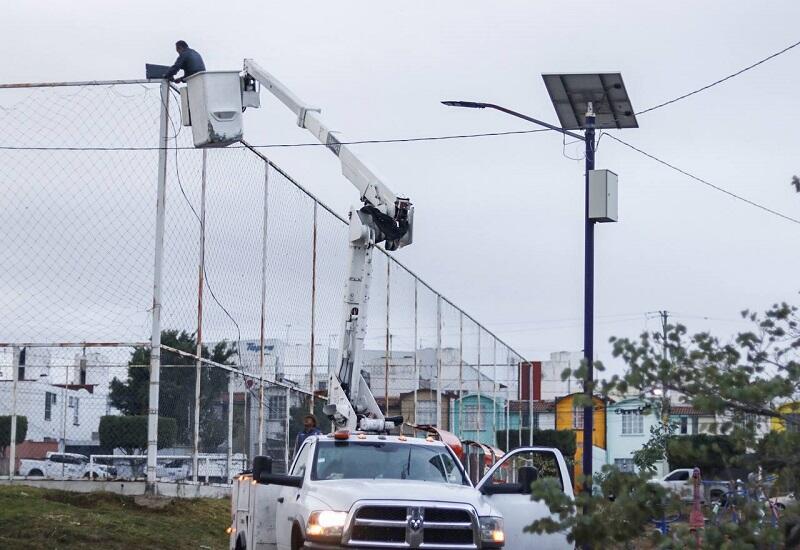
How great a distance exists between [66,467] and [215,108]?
18.7 feet

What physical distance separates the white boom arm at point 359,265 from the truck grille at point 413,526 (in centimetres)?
650

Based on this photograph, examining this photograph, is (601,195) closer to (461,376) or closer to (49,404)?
(49,404)

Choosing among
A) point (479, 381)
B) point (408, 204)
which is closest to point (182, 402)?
point (408, 204)

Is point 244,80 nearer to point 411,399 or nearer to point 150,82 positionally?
point 150,82

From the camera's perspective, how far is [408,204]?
2200 cm

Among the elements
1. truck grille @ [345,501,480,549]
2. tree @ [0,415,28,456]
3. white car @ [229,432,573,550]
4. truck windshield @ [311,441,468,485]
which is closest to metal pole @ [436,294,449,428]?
tree @ [0,415,28,456]

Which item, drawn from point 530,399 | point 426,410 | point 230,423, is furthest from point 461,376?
point 230,423

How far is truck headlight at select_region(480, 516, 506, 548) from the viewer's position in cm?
1412

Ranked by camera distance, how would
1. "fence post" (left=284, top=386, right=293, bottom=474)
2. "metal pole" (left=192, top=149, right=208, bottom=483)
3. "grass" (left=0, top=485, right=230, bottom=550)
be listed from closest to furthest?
"grass" (left=0, top=485, right=230, bottom=550)
"metal pole" (left=192, top=149, right=208, bottom=483)
"fence post" (left=284, top=386, right=293, bottom=474)

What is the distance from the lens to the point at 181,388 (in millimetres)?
22094

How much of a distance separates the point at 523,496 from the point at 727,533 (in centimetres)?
613

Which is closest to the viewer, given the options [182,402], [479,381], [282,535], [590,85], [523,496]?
[282,535]

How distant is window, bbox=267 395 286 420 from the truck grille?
1217 cm

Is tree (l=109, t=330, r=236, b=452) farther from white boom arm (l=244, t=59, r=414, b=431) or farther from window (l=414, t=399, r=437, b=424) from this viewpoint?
window (l=414, t=399, r=437, b=424)
